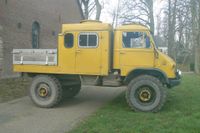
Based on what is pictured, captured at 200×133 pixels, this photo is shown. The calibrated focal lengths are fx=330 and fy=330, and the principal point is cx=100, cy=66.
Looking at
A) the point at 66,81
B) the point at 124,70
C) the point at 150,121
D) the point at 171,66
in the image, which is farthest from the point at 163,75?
the point at 66,81

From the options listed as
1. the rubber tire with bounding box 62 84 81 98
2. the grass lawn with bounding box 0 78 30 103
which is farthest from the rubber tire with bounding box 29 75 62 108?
the grass lawn with bounding box 0 78 30 103

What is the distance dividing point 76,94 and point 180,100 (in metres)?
3.90

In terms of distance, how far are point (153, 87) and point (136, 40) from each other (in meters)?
1.44

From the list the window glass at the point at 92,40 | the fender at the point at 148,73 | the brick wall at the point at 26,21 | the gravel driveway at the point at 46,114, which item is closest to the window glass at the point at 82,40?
the window glass at the point at 92,40

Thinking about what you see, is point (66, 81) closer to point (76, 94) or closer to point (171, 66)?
point (76, 94)

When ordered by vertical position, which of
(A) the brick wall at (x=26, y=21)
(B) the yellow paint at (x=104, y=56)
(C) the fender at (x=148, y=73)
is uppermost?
(A) the brick wall at (x=26, y=21)

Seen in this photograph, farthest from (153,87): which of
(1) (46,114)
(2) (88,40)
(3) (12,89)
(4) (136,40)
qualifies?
(3) (12,89)

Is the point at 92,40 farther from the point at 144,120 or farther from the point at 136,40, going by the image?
the point at 144,120

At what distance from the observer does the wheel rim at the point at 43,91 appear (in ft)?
34.0

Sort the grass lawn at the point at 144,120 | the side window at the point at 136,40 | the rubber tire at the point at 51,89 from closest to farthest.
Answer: the grass lawn at the point at 144,120, the side window at the point at 136,40, the rubber tire at the point at 51,89

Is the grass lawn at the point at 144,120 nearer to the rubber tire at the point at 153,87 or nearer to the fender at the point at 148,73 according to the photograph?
the rubber tire at the point at 153,87

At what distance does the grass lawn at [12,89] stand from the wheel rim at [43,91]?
5.73ft

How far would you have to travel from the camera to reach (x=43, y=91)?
10414 millimetres

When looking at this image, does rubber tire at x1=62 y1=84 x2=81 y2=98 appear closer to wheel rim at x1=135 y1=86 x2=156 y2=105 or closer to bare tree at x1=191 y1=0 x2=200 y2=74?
wheel rim at x1=135 y1=86 x2=156 y2=105
